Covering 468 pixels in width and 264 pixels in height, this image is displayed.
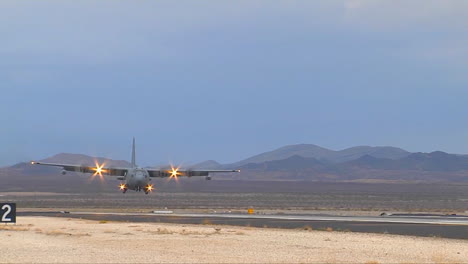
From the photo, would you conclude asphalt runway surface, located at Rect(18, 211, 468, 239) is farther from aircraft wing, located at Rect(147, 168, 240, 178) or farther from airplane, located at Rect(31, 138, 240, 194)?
aircraft wing, located at Rect(147, 168, 240, 178)

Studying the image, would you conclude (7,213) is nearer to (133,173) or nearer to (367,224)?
(367,224)

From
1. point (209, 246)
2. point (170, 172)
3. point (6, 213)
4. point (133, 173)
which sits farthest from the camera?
point (170, 172)

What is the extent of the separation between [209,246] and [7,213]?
55.4 feet

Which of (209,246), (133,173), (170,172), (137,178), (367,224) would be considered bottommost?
(209,246)

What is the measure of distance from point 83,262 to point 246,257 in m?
6.42

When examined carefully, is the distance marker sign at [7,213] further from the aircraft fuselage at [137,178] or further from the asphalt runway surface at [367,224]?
the aircraft fuselage at [137,178]

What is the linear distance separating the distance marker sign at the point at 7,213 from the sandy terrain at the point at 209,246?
1.76 feet

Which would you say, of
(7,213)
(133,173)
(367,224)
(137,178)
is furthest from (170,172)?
(7,213)

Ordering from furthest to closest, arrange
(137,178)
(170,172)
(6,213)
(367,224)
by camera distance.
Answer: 1. (170,172)
2. (137,178)
3. (367,224)
4. (6,213)

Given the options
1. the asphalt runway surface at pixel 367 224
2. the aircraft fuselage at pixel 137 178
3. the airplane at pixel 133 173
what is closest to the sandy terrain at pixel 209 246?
the asphalt runway surface at pixel 367 224

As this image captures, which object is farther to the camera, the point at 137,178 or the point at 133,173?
the point at 133,173

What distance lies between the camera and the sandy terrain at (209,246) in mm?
27906

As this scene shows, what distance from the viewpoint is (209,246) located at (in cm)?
3247

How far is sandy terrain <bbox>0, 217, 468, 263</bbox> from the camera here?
27.9 m
